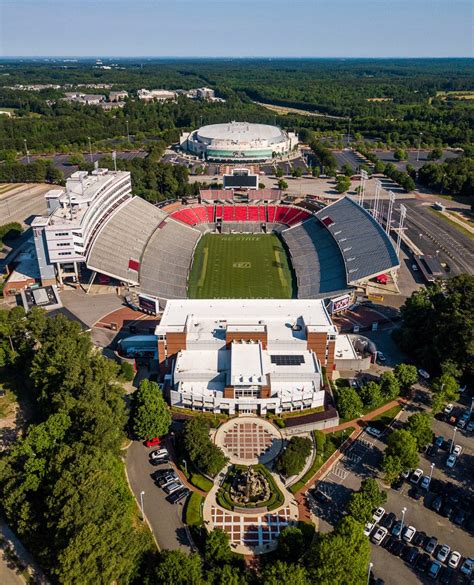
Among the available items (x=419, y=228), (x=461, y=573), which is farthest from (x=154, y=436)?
(x=419, y=228)

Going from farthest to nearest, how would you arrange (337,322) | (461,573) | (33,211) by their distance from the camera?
(33,211), (337,322), (461,573)

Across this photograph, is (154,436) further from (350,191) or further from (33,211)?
(350,191)

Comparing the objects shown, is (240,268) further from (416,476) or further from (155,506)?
(155,506)

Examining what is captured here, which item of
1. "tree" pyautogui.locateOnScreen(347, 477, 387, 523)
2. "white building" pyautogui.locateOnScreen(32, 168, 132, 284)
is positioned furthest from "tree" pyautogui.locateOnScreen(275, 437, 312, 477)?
"white building" pyautogui.locateOnScreen(32, 168, 132, 284)

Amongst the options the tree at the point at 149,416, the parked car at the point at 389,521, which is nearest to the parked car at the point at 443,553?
the parked car at the point at 389,521

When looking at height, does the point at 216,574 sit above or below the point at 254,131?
below

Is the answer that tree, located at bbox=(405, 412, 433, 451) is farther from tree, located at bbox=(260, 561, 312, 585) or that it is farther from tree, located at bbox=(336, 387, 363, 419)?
tree, located at bbox=(260, 561, 312, 585)

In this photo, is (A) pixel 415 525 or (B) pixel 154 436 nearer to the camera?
(A) pixel 415 525
